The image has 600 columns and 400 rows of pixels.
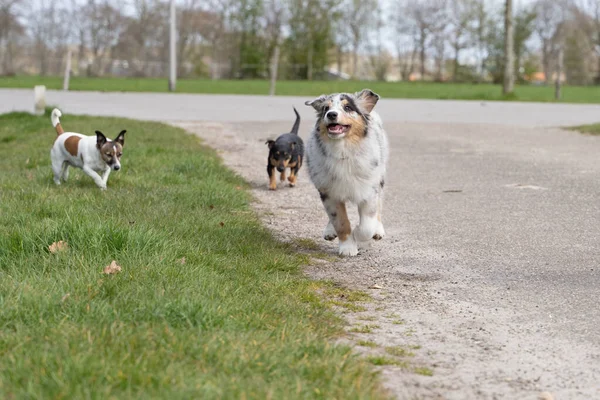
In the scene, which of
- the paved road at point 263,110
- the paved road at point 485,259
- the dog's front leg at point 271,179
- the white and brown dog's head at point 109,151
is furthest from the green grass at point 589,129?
the white and brown dog's head at point 109,151

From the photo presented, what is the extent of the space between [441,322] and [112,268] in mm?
1811

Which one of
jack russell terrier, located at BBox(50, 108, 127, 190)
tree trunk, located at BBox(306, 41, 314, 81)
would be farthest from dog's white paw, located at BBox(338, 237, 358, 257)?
tree trunk, located at BBox(306, 41, 314, 81)

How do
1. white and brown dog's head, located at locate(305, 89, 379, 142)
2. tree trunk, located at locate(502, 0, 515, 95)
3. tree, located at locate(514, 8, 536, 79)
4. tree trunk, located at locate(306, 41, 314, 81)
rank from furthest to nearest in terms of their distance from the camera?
tree, located at locate(514, 8, 536, 79)
tree trunk, located at locate(306, 41, 314, 81)
tree trunk, located at locate(502, 0, 515, 95)
white and brown dog's head, located at locate(305, 89, 379, 142)

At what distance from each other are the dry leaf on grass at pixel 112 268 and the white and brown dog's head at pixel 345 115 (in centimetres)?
185

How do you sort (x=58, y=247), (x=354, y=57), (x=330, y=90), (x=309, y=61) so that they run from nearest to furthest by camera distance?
(x=58, y=247)
(x=330, y=90)
(x=309, y=61)
(x=354, y=57)

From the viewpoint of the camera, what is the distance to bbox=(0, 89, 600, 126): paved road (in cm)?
1822

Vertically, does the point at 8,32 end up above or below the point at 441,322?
above

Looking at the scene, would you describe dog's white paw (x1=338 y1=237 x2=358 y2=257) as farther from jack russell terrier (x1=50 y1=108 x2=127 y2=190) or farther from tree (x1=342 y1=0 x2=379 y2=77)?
tree (x1=342 y1=0 x2=379 y2=77)

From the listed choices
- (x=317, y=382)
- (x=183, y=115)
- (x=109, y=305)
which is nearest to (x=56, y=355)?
(x=109, y=305)

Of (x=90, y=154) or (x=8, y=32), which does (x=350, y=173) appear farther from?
(x=8, y=32)

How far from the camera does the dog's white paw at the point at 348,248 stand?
577 centimetres

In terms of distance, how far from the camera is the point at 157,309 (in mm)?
3545

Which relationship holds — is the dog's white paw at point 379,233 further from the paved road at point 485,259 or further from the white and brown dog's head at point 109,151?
the white and brown dog's head at point 109,151

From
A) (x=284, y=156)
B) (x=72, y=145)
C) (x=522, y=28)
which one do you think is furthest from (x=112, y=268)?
(x=522, y=28)
